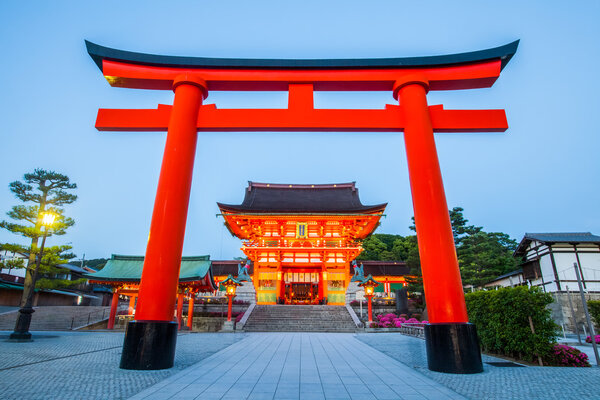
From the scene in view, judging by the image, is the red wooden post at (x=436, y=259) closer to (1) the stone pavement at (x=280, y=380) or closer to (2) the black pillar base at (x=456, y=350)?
(2) the black pillar base at (x=456, y=350)

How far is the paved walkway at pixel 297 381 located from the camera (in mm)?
3799

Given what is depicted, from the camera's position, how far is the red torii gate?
18.3 ft

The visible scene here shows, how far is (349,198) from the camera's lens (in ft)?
87.2

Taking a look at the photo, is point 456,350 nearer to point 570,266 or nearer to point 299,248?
point 299,248

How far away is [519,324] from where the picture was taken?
261 inches

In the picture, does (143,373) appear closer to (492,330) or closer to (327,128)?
(327,128)

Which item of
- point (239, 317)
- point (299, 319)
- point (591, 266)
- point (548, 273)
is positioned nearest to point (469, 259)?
point (548, 273)

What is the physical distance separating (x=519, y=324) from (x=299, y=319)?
12.3m

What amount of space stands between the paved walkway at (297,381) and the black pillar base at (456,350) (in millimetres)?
468

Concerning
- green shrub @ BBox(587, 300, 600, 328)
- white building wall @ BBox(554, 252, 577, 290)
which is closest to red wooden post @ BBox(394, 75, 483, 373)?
green shrub @ BBox(587, 300, 600, 328)

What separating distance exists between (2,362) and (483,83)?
11.4 meters

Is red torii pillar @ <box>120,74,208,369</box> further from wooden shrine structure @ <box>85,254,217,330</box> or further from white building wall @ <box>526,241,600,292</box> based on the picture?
white building wall @ <box>526,241,600,292</box>

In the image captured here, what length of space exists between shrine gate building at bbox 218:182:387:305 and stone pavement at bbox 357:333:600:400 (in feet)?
50.5

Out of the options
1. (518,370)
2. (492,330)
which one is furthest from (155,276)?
(492,330)
